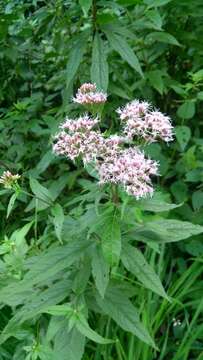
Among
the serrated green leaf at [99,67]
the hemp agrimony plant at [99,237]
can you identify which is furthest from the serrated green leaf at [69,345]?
the serrated green leaf at [99,67]

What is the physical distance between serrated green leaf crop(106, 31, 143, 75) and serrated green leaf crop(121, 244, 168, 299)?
0.87 metres

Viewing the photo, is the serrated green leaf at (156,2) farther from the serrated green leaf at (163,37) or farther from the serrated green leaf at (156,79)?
the serrated green leaf at (156,79)

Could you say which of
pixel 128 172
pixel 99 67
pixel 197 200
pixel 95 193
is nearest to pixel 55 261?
pixel 95 193

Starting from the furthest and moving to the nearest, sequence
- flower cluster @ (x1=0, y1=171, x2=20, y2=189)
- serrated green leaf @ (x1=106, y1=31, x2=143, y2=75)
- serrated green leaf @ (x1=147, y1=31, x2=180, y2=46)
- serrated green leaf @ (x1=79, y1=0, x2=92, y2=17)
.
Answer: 1. serrated green leaf @ (x1=147, y1=31, x2=180, y2=46)
2. serrated green leaf @ (x1=106, y1=31, x2=143, y2=75)
3. serrated green leaf @ (x1=79, y1=0, x2=92, y2=17)
4. flower cluster @ (x1=0, y1=171, x2=20, y2=189)

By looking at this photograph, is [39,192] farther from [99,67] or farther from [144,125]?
[99,67]

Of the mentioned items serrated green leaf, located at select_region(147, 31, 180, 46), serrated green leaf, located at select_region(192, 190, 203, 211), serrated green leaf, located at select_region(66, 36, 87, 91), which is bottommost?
serrated green leaf, located at select_region(192, 190, 203, 211)

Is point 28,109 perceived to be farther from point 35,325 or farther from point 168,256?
point 35,325

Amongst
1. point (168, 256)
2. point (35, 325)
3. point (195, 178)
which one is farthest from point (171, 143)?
point (35, 325)

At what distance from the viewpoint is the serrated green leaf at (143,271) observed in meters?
1.57

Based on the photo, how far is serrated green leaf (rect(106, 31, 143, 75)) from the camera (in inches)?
87.4

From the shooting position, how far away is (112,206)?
1.60 metres

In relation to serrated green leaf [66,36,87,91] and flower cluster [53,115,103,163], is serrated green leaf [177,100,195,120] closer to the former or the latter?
serrated green leaf [66,36,87,91]

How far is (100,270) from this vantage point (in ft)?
5.23

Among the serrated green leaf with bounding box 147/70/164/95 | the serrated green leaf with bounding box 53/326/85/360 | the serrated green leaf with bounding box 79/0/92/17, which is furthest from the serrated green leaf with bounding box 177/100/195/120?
the serrated green leaf with bounding box 53/326/85/360
